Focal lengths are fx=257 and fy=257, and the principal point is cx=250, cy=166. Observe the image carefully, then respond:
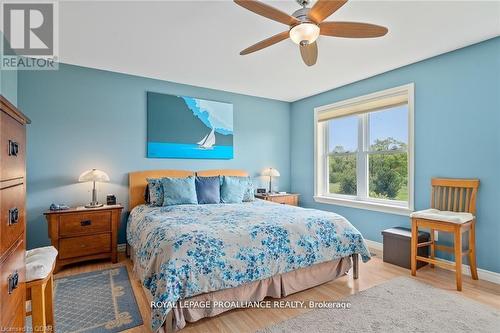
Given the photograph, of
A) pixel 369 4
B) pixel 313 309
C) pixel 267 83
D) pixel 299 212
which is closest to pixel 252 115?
pixel 267 83

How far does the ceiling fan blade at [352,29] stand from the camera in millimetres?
1864

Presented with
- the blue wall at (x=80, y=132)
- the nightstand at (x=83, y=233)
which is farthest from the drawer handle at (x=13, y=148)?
the blue wall at (x=80, y=132)

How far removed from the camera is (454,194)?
287cm

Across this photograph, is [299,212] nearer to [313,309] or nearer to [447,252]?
[313,309]

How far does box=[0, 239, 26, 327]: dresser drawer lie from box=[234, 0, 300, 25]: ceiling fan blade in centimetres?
178

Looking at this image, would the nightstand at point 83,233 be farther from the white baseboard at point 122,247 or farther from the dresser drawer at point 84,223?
the white baseboard at point 122,247

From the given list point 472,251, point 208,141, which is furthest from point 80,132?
point 472,251

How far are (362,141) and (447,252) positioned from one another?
180 cm

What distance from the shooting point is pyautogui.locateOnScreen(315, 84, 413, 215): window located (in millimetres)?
3473

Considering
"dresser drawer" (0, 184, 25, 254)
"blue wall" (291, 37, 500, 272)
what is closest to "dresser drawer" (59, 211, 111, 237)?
"dresser drawer" (0, 184, 25, 254)

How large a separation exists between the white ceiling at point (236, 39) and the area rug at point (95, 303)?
8.13 ft

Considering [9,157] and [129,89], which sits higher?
[129,89]

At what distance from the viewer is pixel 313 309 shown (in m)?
2.13

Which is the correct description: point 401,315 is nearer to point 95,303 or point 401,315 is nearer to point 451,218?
point 451,218
